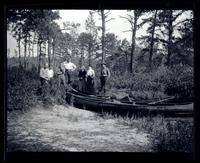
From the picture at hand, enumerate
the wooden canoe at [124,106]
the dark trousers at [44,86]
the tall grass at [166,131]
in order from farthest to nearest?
1. the wooden canoe at [124,106]
2. the dark trousers at [44,86]
3. the tall grass at [166,131]

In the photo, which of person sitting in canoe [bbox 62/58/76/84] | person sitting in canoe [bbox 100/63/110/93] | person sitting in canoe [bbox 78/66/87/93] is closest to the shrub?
person sitting in canoe [bbox 62/58/76/84]

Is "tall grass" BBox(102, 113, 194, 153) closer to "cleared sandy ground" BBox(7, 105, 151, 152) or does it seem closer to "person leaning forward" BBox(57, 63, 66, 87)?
"cleared sandy ground" BBox(7, 105, 151, 152)

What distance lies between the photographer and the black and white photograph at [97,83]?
7590mm

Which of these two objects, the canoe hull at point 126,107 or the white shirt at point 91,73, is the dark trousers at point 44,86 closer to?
the canoe hull at point 126,107

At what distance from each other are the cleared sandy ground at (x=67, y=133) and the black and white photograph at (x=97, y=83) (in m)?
0.03

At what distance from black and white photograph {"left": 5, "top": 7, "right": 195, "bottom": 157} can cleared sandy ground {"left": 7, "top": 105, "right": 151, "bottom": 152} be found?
29 millimetres

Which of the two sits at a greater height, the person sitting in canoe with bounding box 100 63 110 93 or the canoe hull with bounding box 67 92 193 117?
the person sitting in canoe with bounding box 100 63 110 93

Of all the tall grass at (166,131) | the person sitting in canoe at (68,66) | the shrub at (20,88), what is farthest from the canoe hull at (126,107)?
the shrub at (20,88)

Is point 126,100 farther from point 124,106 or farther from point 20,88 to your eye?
point 20,88

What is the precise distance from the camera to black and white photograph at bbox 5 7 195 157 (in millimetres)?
7590

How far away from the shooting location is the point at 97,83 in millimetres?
8648

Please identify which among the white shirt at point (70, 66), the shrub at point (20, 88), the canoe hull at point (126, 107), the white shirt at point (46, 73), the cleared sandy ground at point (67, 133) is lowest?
the cleared sandy ground at point (67, 133)

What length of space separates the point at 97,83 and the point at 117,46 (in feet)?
4.79

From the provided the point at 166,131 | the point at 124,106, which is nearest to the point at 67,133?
the point at 124,106
